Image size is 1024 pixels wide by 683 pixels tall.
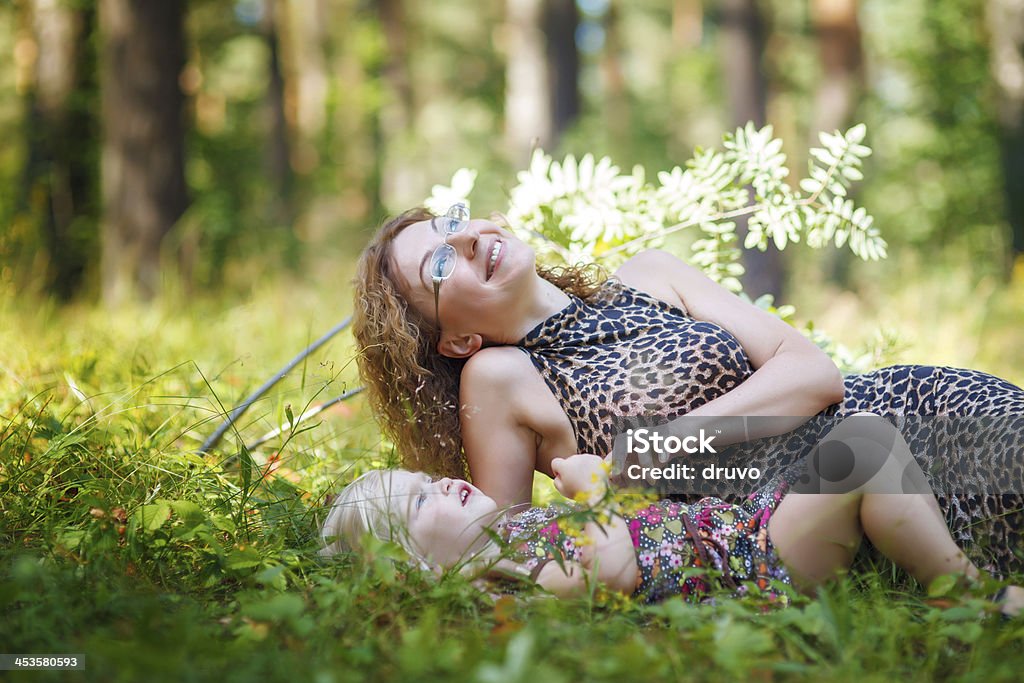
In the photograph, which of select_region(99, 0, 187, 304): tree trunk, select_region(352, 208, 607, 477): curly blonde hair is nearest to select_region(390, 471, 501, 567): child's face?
select_region(352, 208, 607, 477): curly blonde hair

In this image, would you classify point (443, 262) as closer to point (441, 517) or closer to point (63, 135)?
point (441, 517)

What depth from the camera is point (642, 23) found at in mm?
28250

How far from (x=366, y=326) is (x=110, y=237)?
16.3 ft

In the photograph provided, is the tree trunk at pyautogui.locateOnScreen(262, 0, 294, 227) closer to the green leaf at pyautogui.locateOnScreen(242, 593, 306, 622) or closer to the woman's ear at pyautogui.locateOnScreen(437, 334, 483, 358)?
the woman's ear at pyautogui.locateOnScreen(437, 334, 483, 358)

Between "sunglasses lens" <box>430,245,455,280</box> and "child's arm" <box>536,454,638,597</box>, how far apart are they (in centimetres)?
68

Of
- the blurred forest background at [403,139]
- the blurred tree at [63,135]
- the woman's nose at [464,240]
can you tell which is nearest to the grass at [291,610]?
the woman's nose at [464,240]

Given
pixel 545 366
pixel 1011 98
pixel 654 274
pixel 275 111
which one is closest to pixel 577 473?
pixel 545 366

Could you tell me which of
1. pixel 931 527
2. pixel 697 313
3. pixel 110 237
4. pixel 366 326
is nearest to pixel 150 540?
pixel 366 326

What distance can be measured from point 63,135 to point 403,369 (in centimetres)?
742

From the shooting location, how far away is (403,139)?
15078 mm

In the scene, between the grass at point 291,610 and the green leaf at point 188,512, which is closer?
the grass at point 291,610

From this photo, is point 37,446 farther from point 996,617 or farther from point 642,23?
point 642,23

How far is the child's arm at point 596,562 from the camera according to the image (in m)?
1.93

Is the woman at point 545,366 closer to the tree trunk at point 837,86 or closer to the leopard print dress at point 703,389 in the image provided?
the leopard print dress at point 703,389
